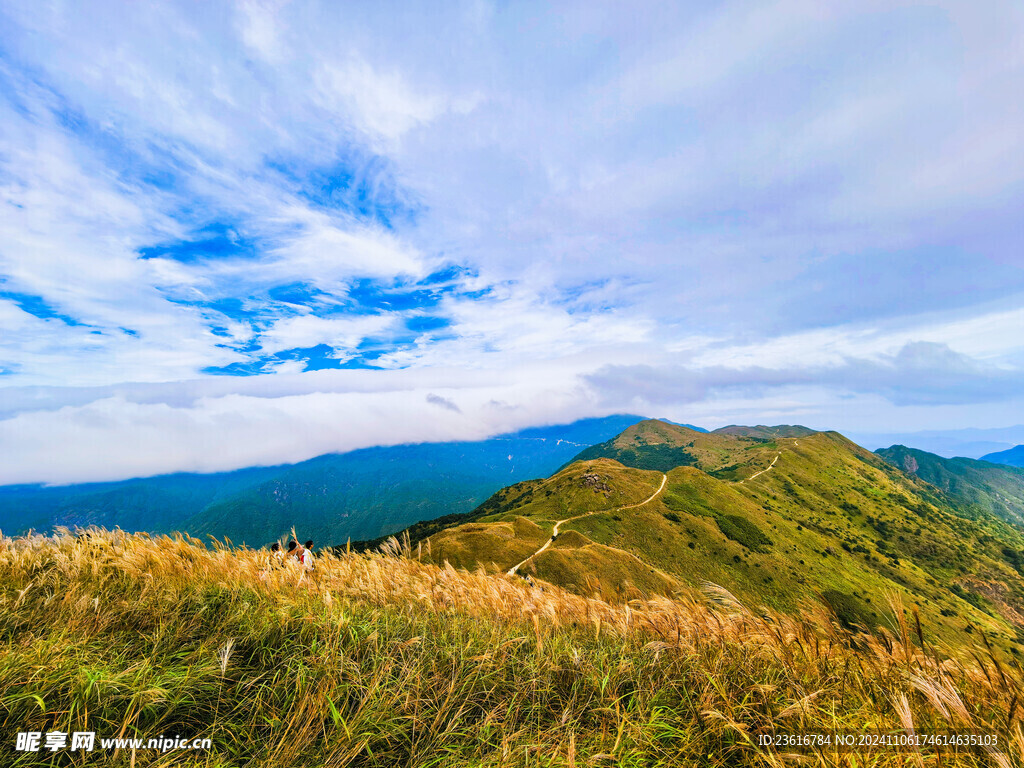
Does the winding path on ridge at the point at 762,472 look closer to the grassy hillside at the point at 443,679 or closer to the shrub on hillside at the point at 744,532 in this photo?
the shrub on hillside at the point at 744,532

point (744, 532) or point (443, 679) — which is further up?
point (443, 679)

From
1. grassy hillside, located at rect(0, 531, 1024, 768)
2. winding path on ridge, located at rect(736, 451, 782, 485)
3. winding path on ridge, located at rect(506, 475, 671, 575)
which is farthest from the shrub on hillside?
grassy hillside, located at rect(0, 531, 1024, 768)

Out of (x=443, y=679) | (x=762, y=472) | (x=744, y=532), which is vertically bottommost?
(x=744, y=532)

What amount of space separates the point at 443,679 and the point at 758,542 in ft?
385

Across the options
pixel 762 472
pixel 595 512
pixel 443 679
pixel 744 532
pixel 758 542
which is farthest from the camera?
pixel 762 472

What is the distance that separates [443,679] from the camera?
4.03 meters

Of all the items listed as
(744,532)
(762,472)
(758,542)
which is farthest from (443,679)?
(762,472)

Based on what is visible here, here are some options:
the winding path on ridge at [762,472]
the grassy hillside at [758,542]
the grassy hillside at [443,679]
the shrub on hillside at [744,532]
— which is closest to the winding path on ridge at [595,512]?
the grassy hillside at [758,542]

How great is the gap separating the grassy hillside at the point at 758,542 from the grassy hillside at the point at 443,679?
47476mm

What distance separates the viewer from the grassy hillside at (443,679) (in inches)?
124

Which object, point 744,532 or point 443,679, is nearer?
point 443,679

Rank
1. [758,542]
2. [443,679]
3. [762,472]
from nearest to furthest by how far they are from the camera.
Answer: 1. [443,679]
2. [758,542]
3. [762,472]

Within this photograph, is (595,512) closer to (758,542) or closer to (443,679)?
(758,542)

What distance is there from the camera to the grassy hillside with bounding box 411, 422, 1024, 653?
65.8 m
